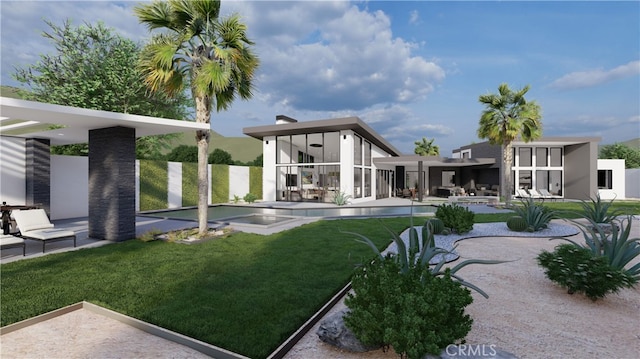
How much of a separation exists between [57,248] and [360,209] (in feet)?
43.8

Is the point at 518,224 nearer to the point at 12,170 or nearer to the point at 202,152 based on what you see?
the point at 202,152

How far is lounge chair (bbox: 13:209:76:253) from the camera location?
23.2 ft

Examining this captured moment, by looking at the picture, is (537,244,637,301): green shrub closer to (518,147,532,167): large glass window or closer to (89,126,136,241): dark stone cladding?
(89,126,136,241): dark stone cladding

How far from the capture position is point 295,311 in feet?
12.6

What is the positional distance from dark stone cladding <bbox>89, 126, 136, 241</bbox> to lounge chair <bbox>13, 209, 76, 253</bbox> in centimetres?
95

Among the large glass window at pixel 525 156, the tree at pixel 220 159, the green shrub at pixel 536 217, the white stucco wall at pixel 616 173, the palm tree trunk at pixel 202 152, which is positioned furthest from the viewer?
the tree at pixel 220 159

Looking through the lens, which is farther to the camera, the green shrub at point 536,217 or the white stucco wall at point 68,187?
the white stucco wall at point 68,187

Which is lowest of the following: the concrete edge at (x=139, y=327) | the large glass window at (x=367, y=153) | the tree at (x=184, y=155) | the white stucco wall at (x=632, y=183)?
the concrete edge at (x=139, y=327)

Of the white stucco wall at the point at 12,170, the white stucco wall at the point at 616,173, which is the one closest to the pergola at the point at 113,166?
the white stucco wall at the point at 12,170

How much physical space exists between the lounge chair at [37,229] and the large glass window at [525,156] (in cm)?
3109

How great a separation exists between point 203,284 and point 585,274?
5.77 meters

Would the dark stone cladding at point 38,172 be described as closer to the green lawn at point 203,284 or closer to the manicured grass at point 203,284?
the green lawn at point 203,284

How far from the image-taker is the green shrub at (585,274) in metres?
4.12

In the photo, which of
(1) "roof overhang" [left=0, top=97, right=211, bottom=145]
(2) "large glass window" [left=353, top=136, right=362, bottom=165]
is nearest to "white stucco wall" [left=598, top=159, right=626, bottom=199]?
(2) "large glass window" [left=353, top=136, right=362, bottom=165]
